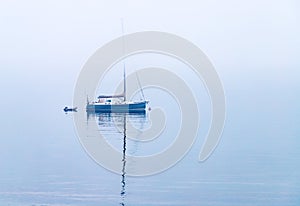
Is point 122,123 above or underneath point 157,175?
above

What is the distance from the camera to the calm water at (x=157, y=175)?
13.1m

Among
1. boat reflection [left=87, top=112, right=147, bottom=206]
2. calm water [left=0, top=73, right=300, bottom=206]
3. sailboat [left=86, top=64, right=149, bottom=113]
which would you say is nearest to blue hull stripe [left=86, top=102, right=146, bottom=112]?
sailboat [left=86, top=64, right=149, bottom=113]

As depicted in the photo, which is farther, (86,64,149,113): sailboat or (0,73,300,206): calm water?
(86,64,149,113): sailboat

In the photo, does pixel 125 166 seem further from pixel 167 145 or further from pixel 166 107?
pixel 166 107

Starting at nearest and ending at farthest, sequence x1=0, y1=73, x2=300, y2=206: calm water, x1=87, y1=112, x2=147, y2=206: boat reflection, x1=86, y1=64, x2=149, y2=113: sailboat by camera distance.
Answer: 1. x1=0, y1=73, x2=300, y2=206: calm water
2. x1=87, y1=112, x2=147, y2=206: boat reflection
3. x1=86, y1=64, x2=149, y2=113: sailboat

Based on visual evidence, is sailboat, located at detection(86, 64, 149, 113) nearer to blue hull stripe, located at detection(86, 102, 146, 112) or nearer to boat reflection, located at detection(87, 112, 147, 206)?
blue hull stripe, located at detection(86, 102, 146, 112)

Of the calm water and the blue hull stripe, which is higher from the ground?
the blue hull stripe

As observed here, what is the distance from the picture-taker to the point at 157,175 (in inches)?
632

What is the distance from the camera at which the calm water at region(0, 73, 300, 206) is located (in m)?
13.1

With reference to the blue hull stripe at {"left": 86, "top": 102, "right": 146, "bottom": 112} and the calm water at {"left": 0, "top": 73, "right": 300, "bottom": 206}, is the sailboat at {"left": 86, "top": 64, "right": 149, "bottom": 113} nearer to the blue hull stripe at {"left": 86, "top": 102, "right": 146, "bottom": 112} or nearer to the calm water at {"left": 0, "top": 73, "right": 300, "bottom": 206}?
the blue hull stripe at {"left": 86, "top": 102, "right": 146, "bottom": 112}

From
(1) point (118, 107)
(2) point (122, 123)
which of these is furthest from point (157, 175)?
(1) point (118, 107)

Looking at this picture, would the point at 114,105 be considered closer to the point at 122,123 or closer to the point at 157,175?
the point at 122,123

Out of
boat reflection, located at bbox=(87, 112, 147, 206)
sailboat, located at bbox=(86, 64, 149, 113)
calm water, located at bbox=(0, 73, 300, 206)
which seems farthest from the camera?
sailboat, located at bbox=(86, 64, 149, 113)

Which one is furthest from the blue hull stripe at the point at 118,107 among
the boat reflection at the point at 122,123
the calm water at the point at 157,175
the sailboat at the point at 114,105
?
the calm water at the point at 157,175
